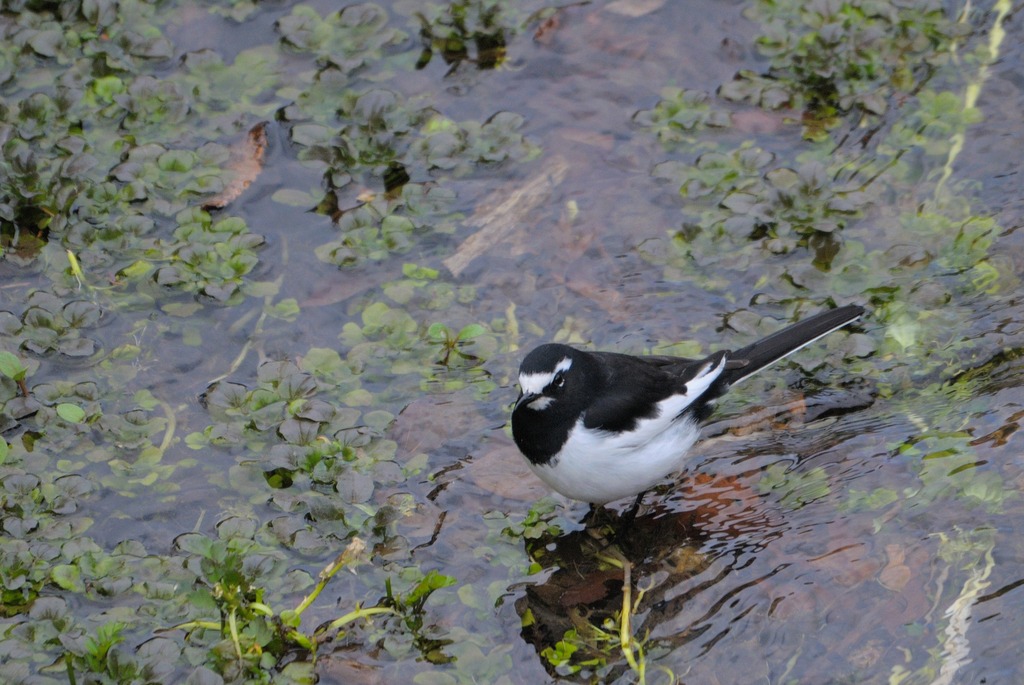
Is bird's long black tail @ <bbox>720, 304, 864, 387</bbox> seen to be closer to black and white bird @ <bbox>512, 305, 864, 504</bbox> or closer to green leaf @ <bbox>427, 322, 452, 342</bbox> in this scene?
black and white bird @ <bbox>512, 305, 864, 504</bbox>

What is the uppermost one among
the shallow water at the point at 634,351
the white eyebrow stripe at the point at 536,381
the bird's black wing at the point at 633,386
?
the white eyebrow stripe at the point at 536,381

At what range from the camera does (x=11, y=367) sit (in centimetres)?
499

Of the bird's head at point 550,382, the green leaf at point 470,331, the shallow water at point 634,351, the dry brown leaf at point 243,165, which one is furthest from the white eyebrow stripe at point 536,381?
the dry brown leaf at point 243,165

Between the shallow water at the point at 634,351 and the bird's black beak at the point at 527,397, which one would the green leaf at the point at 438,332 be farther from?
the bird's black beak at the point at 527,397

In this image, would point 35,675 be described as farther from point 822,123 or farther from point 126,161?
point 822,123

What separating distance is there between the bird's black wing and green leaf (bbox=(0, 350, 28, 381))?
2465 mm

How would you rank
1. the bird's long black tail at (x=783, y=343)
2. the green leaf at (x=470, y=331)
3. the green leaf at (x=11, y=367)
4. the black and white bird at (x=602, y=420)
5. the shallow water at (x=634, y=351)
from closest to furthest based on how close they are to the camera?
the shallow water at (x=634, y=351) → the black and white bird at (x=602, y=420) → the green leaf at (x=11, y=367) → the bird's long black tail at (x=783, y=343) → the green leaf at (x=470, y=331)

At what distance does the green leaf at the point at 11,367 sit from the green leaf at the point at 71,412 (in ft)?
0.70

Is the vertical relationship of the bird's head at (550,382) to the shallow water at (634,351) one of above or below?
above

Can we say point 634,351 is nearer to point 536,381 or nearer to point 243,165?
point 536,381

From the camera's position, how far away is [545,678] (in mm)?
4285

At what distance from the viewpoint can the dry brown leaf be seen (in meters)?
6.42

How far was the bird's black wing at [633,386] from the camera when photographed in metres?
4.64

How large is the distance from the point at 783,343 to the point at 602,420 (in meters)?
1.13
